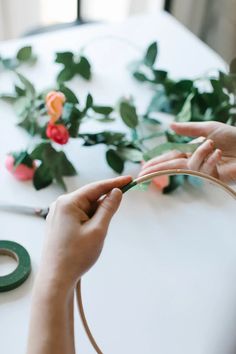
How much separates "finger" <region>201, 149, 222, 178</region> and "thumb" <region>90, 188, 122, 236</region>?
18 cm

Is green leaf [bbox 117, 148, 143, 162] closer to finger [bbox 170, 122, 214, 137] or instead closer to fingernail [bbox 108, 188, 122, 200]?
finger [bbox 170, 122, 214, 137]

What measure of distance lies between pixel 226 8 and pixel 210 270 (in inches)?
40.4

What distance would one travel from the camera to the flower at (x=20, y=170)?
0.77 metres

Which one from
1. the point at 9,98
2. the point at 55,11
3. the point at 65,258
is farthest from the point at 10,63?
the point at 55,11

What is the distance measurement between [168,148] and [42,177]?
191 mm

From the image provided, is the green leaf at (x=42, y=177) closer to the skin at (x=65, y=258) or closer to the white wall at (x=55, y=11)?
the skin at (x=65, y=258)

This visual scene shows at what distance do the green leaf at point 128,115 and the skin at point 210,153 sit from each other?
13 cm

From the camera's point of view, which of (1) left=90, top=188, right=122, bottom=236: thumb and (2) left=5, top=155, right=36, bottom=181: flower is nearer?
(1) left=90, top=188, right=122, bottom=236: thumb

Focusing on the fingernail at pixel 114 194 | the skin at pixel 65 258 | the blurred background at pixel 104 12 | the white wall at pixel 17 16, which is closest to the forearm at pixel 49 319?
the skin at pixel 65 258

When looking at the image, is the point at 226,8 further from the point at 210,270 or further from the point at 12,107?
the point at 210,270

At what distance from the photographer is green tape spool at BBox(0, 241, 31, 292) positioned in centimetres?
62

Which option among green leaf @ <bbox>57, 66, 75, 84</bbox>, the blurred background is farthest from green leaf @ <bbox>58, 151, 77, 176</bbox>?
the blurred background

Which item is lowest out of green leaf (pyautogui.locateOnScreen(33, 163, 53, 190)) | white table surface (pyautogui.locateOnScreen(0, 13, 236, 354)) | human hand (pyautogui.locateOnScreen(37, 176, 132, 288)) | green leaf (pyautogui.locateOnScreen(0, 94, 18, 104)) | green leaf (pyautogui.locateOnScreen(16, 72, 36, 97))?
white table surface (pyautogui.locateOnScreen(0, 13, 236, 354))

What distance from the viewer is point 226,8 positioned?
1.48 meters
